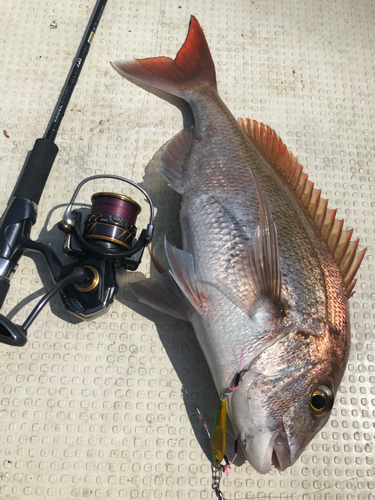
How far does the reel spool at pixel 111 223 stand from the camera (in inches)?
54.0

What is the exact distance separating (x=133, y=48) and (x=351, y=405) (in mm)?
2152

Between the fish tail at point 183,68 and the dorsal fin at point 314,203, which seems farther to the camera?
the fish tail at point 183,68

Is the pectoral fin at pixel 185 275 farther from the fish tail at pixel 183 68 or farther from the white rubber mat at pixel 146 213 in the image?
the fish tail at pixel 183 68

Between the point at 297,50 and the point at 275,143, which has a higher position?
the point at 297,50

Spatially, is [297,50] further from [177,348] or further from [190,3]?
[177,348]

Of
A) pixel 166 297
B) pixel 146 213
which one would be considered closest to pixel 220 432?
pixel 166 297

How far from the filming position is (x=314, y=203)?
154 cm

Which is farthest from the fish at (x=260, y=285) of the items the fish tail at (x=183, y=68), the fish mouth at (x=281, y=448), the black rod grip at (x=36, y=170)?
the black rod grip at (x=36, y=170)

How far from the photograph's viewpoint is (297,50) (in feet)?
6.91

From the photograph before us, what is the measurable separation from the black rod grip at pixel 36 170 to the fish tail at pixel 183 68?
0.63 m

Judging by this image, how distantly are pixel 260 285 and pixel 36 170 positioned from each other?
3.69ft

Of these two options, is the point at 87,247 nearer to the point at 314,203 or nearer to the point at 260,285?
the point at 260,285

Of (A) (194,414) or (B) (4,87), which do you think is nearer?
(A) (194,414)

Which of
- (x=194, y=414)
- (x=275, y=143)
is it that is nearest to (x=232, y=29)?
(x=275, y=143)
